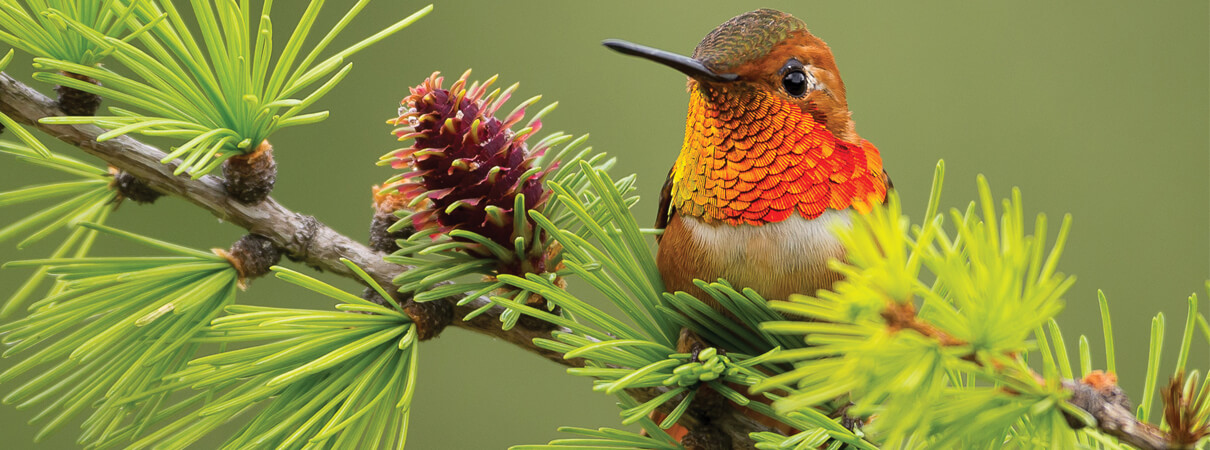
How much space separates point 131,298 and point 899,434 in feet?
0.92

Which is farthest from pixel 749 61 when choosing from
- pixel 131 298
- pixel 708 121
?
pixel 131 298

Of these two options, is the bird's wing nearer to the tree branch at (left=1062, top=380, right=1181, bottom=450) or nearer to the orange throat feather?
the orange throat feather

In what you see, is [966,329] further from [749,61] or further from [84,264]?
[84,264]

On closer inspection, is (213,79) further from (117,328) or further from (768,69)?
(768,69)

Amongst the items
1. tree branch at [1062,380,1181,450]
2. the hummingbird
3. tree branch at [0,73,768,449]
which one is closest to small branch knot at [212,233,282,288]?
tree branch at [0,73,768,449]

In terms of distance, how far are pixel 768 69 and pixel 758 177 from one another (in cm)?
4

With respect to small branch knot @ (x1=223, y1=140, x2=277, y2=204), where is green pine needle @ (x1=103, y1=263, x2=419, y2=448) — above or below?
below

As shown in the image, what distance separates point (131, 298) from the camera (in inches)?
13.5

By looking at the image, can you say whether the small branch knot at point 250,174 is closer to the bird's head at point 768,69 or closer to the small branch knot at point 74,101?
the small branch knot at point 74,101

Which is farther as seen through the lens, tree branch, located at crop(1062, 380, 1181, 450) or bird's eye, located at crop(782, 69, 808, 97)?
bird's eye, located at crop(782, 69, 808, 97)

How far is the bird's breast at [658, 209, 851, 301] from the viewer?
0.36m

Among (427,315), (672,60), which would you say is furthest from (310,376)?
(672,60)

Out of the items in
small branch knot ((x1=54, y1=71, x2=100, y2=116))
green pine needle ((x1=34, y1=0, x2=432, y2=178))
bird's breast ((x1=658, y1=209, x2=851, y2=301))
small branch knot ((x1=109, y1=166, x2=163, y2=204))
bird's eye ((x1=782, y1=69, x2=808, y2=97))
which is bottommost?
small branch knot ((x1=109, y1=166, x2=163, y2=204))

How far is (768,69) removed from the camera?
0.37m
